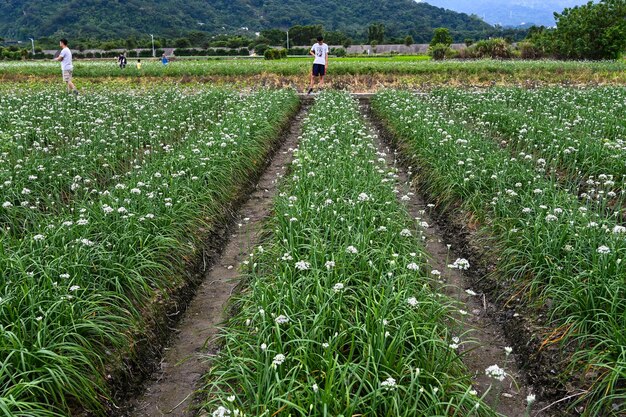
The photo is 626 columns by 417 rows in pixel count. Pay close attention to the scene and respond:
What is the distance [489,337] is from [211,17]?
393 feet

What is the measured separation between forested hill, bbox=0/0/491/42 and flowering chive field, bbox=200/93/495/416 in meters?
95.9

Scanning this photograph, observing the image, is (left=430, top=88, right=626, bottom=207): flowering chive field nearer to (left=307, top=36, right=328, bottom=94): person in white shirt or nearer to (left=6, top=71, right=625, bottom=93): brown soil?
(left=307, top=36, right=328, bottom=94): person in white shirt

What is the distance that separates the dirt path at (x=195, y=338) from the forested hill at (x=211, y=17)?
309 feet

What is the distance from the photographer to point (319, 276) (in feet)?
14.8

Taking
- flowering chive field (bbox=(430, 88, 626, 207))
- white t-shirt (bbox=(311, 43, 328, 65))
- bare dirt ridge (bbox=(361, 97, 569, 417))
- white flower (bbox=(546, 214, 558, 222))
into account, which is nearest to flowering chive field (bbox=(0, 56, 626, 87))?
white t-shirt (bbox=(311, 43, 328, 65))

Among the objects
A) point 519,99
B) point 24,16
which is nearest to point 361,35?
point 24,16

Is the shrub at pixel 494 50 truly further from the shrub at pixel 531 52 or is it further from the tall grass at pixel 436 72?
the tall grass at pixel 436 72

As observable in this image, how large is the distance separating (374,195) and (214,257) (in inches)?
86.1

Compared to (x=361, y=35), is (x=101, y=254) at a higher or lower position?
lower

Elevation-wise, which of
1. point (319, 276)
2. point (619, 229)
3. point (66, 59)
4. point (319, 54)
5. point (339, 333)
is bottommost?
point (339, 333)

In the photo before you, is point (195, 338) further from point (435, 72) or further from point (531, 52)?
point (531, 52)

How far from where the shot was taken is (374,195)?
6.48 meters

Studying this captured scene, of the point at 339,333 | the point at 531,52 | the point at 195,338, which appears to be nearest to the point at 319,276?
the point at 339,333

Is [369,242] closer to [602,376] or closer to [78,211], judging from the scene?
[602,376]
